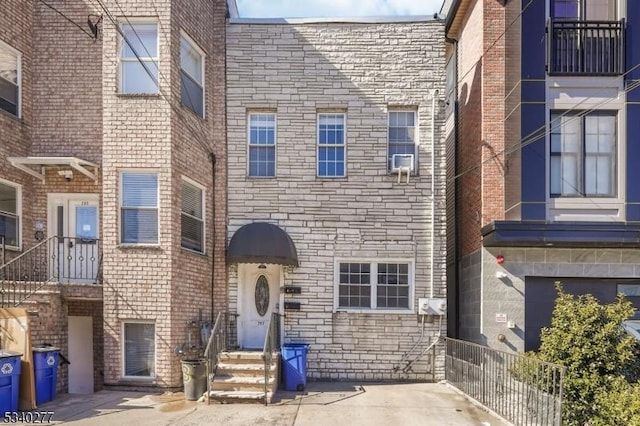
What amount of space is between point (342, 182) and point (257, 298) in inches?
130

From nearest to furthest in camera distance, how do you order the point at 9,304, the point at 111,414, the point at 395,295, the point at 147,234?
1. the point at 111,414
2. the point at 9,304
3. the point at 147,234
4. the point at 395,295

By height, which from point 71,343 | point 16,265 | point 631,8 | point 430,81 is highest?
point 631,8

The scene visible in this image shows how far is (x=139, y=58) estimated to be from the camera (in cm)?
1055

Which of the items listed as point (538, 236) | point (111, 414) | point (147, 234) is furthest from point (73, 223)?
point (538, 236)

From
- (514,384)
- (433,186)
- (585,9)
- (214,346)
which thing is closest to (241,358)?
(214,346)

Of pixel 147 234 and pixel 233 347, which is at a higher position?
pixel 147 234

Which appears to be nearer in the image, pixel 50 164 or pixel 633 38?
pixel 50 164

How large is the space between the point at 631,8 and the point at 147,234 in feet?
35.9

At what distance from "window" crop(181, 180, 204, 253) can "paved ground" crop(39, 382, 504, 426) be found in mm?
3121

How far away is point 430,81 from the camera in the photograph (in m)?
12.3

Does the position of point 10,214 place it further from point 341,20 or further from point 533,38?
point 533,38

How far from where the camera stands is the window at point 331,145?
12.4m

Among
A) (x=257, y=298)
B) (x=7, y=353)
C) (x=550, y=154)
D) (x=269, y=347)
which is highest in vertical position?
(x=550, y=154)

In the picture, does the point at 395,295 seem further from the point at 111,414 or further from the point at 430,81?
the point at 111,414
